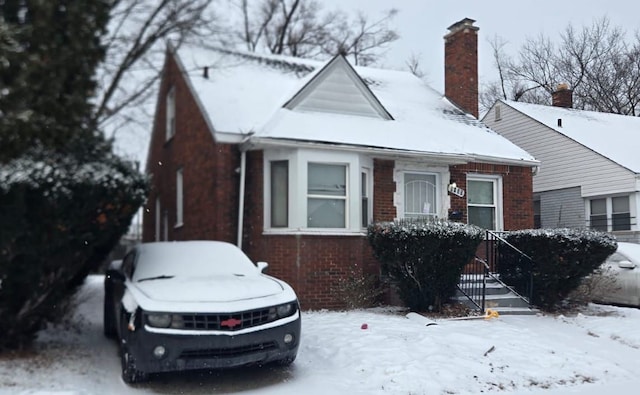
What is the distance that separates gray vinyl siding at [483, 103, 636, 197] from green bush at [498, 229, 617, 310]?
8.76 meters

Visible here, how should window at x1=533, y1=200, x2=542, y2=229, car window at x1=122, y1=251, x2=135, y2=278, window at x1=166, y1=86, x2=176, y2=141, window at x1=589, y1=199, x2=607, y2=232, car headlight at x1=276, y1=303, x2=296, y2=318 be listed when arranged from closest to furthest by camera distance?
1. car headlight at x1=276, y1=303, x2=296, y2=318
2. car window at x1=122, y1=251, x2=135, y2=278
3. window at x1=166, y1=86, x2=176, y2=141
4. window at x1=589, y1=199, x2=607, y2=232
5. window at x1=533, y1=200, x2=542, y2=229

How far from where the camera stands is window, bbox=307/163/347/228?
12102 mm

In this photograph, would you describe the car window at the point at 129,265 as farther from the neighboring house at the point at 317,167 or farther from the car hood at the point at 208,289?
the neighboring house at the point at 317,167

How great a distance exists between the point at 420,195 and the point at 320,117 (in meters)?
2.83

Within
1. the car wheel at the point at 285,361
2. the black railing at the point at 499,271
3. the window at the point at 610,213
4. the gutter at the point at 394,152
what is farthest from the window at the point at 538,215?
the car wheel at the point at 285,361

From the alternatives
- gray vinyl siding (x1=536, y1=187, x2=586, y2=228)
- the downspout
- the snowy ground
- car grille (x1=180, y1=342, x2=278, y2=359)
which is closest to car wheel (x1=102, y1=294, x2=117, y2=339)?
the snowy ground

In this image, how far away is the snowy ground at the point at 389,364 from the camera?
7.04m

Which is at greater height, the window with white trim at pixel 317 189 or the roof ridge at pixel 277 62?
the roof ridge at pixel 277 62

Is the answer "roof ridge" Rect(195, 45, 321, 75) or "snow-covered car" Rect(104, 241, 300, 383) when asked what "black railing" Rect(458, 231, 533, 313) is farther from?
"roof ridge" Rect(195, 45, 321, 75)

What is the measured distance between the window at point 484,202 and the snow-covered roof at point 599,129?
6632mm

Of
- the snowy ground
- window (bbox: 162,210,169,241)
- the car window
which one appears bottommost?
the snowy ground

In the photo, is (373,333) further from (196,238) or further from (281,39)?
(281,39)

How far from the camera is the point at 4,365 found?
698cm

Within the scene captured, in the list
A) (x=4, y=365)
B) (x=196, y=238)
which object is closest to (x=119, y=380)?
(x=4, y=365)
